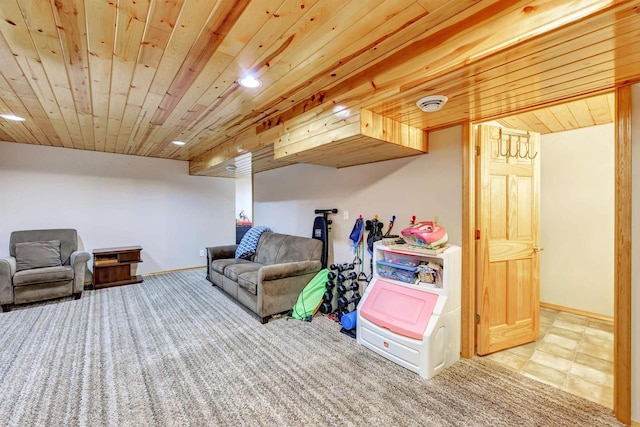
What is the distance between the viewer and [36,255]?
12.7 feet

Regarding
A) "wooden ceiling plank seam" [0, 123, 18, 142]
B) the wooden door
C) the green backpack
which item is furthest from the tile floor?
"wooden ceiling plank seam" [0, 123, 18, 142]

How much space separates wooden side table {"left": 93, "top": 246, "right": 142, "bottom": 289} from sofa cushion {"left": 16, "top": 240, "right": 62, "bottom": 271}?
1.58ft

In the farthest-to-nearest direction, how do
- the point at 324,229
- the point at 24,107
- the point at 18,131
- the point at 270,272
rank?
the point at 324,229
the point at 18,131
the point at 270,272
the point at 24,107

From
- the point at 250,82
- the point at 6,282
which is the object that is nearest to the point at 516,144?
the point at 250,82

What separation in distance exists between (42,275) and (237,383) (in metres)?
3.25

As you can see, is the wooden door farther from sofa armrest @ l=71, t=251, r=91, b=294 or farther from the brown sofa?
sofa armrest @ l=71, t=251, r=91, b=294

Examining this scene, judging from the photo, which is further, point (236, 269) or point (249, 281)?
point (236, 269)

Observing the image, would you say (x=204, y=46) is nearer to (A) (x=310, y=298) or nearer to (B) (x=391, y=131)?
(B) (x=391, y=131)

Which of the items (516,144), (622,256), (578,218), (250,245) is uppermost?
(516,144)

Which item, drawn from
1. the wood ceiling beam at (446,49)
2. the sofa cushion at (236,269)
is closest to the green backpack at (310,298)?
the sofa cushion at (236,269)

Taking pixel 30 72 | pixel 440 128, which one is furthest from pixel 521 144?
pixel 30 72

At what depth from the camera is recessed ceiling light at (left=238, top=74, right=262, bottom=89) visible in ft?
6.53

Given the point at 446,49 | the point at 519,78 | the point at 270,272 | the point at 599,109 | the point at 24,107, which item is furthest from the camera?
the point at 270,272

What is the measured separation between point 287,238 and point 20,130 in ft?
11.7
